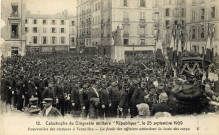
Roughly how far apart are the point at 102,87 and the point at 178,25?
3.87 metres

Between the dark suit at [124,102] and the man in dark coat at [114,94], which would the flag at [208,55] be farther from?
the man in dark coat at [114,94]

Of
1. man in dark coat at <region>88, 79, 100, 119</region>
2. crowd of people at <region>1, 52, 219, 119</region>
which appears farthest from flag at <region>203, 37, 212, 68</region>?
man in dark coat at <region>88, 79, 100, 119</region>

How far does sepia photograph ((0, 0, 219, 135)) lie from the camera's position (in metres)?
7.11

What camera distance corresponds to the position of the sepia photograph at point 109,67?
23.3ft

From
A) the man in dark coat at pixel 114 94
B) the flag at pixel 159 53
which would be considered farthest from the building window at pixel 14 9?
the flag at pixel 159 53

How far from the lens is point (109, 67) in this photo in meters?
9.95

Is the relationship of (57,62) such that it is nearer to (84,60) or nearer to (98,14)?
(84,60)

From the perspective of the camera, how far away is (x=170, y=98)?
7000 mm

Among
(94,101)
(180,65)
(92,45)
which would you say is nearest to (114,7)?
(92,45)

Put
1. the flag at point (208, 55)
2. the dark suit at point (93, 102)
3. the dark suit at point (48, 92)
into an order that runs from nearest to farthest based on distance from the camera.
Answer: the dark suit at point (93, 102) < the dark suit at point (48, 92) < the flag at point (208, 55)

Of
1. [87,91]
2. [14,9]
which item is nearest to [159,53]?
[87,91]

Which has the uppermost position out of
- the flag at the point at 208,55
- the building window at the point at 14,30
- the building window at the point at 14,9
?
the building window at the point at 14,9

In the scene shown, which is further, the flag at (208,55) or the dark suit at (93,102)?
the flag at (208,55)

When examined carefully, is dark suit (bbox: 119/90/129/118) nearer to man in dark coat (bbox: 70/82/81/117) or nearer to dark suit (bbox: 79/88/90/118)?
dark suit (bbox: 79/88/90/118)
